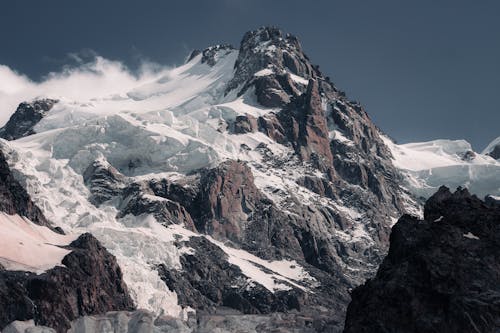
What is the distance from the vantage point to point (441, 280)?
138m

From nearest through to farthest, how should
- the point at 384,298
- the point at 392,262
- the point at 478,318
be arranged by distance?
the point at 478,318 < the point at 384,298 < the point at 392,262

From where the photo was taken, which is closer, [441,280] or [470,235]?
[441,280]

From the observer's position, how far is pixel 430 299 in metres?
137

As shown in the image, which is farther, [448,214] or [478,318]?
[448,214]

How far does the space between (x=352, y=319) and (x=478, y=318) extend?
726 inches

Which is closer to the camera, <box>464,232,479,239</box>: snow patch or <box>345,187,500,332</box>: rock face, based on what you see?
<box>345,187,500,332</box>: rock face

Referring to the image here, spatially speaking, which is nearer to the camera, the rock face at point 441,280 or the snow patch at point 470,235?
the rock face at point 441,280

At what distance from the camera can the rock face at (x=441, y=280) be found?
132500 mm

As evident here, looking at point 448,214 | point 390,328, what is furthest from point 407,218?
point 390,328

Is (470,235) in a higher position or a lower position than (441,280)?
higher

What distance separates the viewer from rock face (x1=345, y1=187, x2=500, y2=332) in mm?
132500

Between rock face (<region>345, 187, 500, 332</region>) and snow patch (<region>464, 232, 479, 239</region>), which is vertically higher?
A: snow patch (<region>464, 232, 479, 239</region>)

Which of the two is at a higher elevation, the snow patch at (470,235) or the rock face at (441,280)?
the snow patch at (470,235)

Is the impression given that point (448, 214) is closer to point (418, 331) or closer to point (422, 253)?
point (422, 253)
